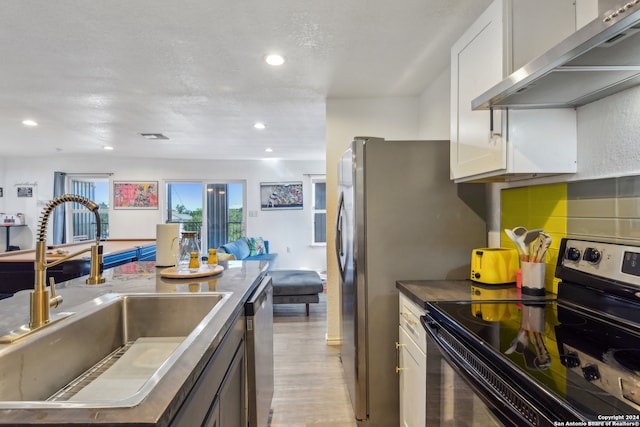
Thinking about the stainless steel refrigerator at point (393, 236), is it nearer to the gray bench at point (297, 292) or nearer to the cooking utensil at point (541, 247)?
the cooking utensil at point (541, 247)

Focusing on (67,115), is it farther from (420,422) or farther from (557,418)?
(557,418)

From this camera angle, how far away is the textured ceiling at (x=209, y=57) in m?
1.68

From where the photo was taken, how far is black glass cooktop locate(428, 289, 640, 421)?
65cm

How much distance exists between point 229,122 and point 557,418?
3806mm

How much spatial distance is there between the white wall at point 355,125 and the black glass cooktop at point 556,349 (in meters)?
1.86

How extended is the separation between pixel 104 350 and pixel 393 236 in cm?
141

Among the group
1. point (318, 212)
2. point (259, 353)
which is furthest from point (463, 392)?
point (318, 212)

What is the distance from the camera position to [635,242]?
3.64 ft

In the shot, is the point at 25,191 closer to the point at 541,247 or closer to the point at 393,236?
the point at 393,236

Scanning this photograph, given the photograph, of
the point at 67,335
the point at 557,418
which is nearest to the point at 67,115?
the point at 67,335

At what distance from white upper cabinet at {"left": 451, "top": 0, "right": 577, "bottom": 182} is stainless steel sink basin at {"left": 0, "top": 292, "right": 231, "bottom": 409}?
50.3 inches

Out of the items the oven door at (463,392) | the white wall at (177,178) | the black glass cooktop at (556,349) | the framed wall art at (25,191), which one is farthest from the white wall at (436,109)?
the framed wall art at (25,191)

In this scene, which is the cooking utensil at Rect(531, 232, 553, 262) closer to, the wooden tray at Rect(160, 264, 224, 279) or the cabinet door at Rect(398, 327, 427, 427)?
the cabinet door at Rect(398, 327, 427, 427)

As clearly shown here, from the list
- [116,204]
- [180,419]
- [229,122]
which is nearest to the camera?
[180,419]
